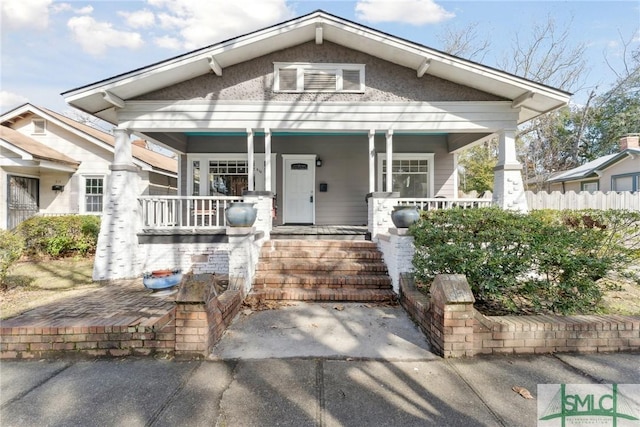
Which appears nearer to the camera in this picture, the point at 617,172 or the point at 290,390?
the point at 290,390

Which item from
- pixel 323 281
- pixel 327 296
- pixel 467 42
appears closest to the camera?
pixel 327 296

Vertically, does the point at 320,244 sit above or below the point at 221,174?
below

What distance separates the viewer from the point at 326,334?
372 cm

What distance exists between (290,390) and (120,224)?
556 centimetres

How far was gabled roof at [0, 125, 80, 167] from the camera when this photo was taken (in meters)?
9.85

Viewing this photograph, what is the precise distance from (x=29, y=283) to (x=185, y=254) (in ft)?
9.27

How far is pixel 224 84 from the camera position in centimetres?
688

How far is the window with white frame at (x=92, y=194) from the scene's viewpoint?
11.7 metres

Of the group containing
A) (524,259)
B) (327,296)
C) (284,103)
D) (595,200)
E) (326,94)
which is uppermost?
(326,94)

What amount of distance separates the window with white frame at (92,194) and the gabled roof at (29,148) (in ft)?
2.36

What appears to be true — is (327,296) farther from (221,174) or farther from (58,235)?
(58,235)

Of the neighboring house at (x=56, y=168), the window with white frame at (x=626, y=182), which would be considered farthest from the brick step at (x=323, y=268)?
the window with white frame at (x=626, y=182)

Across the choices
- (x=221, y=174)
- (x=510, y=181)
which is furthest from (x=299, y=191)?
(x=510, y=181)

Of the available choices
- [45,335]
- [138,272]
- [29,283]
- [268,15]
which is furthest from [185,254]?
[268,15]
